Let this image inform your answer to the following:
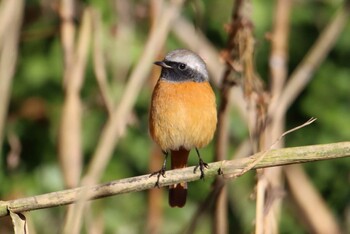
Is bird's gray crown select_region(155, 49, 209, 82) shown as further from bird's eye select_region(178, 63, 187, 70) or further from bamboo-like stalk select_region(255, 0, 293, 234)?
bamboo-like stalk select_region(255, 0, 293, 234)

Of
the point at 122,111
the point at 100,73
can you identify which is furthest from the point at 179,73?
the point at 122,111

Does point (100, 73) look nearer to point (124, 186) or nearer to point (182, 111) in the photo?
point (182, 111)

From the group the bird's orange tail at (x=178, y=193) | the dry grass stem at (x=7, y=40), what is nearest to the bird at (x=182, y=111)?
the bird's orange tail at (x=178, y=193)

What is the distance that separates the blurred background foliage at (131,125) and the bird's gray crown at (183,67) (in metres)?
1.13

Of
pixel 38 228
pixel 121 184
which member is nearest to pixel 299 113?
pixel 38 228

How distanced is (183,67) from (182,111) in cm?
20

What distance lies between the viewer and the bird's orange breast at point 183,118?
3373mm

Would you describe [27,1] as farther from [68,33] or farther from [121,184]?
[121,184]

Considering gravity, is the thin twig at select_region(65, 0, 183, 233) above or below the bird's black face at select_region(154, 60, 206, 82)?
below

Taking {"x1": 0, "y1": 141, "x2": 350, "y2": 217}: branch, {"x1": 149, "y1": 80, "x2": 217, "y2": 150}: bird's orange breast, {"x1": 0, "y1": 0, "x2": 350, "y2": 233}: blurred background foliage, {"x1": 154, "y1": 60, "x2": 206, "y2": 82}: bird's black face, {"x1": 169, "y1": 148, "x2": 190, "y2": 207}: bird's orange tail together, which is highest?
{"x1": 0, "y1": 0, "x2": 350, "y2": 233}: blurred background foliage

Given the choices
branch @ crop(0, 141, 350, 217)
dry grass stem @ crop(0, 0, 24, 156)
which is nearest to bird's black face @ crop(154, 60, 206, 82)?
dry grass stem @ crop(0, 0, 24, 156)

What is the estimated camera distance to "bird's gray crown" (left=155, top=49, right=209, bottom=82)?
347cm

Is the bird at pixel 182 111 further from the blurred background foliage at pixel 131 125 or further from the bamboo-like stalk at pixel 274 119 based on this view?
the blurred background foliage at pixel 131 125

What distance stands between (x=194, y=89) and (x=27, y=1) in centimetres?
169
